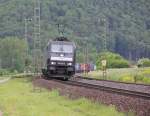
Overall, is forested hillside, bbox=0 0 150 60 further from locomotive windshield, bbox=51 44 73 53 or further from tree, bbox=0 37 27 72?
locomotive windshield, bbox=51 44 73 53

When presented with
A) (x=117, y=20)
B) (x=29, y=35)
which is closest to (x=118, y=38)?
(x=117, y=20)

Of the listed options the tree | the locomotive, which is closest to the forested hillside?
the tree

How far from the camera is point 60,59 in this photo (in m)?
45.8

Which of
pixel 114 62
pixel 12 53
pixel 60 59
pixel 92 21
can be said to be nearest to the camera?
pixel 60 59

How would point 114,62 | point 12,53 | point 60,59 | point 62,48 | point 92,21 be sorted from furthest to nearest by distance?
point 92,21 → point 12,53 → point 114,62 → point 62,48 → point 60,59

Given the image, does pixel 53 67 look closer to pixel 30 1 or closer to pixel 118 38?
A: pixel 118 38

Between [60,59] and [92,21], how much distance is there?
11421 cm

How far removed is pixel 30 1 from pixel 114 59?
78.3 m

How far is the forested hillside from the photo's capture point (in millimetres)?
154375

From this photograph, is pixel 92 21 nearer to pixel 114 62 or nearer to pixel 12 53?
pixel 12 53

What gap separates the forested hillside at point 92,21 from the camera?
506 feet

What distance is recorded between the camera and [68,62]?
4566 cm

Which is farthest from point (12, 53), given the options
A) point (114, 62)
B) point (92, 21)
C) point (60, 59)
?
point (60, 59)

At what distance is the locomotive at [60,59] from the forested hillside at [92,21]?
9851 centimetres
